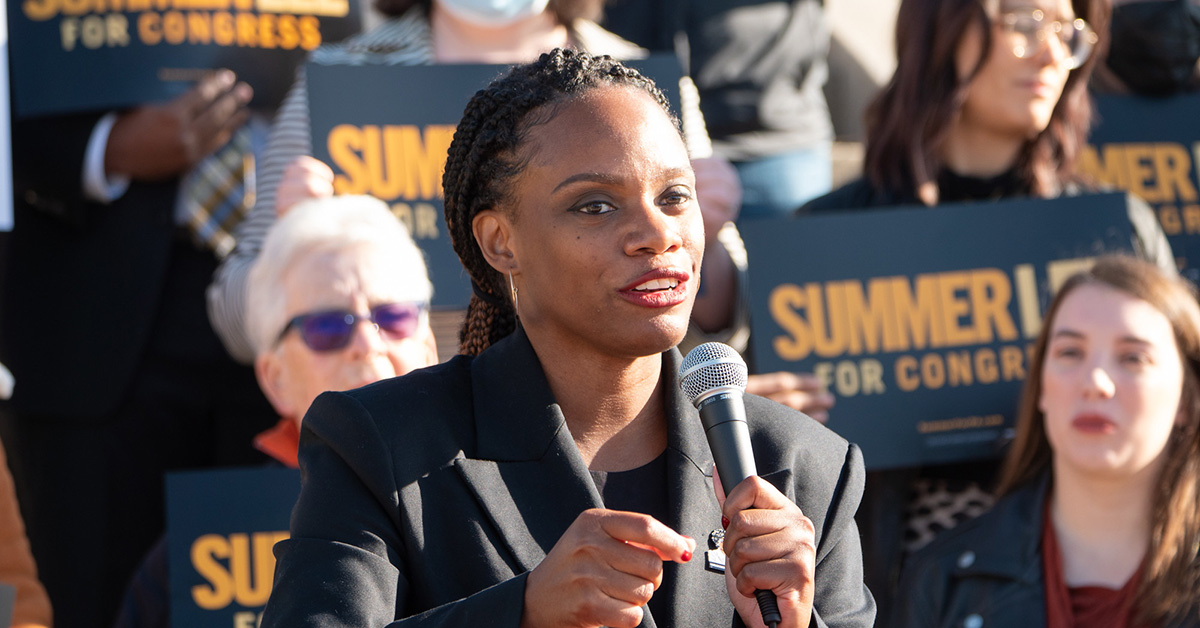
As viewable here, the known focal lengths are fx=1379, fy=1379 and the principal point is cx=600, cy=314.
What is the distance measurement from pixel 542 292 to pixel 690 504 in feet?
1.36

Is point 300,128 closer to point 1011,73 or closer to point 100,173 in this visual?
point 100,173

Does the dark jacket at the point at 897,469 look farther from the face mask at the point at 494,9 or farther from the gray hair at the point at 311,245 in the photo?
the gray hair at the point at 311,245

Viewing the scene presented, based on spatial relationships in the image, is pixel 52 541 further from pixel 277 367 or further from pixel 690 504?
pixel 690 504

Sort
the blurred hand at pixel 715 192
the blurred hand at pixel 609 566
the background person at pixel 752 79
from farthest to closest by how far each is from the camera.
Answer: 1. the background person at pixel 752 79
2. the blurred hand at pixel 715 192
3. the blurred hand at pixel 609 566

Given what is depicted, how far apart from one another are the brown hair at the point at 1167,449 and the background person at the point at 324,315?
1728 mm

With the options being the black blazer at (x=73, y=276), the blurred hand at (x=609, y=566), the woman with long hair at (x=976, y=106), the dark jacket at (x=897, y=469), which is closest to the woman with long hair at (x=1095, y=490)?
the dark jacket at (x=897, y=469)

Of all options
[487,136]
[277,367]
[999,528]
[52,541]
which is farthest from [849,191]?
[52,541]

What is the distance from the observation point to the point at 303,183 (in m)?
4.07

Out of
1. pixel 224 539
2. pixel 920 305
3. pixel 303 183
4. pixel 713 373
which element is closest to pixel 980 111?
pixel 920 305

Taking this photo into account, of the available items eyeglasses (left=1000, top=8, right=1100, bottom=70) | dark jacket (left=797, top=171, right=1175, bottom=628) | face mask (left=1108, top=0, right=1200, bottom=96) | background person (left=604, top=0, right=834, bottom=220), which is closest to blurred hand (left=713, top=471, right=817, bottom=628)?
dark jacket (left=797, top=171, right=1175, bottom=628)

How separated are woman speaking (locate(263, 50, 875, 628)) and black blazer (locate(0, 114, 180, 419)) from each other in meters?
2.38

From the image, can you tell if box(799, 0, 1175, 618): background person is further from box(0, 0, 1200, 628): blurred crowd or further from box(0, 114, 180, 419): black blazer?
box(0, 114, 180, 419): black blazer

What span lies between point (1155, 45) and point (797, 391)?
223 cm

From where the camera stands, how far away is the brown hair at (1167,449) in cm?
366
